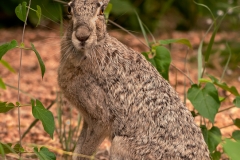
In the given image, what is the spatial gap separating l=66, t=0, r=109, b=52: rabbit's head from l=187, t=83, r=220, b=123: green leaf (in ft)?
3.67

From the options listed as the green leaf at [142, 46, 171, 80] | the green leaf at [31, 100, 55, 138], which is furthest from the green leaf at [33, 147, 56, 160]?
the green leaf at [142, 46, 171, 80]

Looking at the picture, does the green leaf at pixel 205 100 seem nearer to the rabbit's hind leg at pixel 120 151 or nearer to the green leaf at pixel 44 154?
the rabbit's hind leg at pixel 120 151

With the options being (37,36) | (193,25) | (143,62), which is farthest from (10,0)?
(143,62)

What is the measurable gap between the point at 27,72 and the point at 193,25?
4.70 meters

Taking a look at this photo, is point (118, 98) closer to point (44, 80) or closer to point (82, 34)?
point (82, 34)

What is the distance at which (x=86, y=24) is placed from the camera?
16.1ft

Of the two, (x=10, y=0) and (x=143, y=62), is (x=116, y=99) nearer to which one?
(x=143, y=62)

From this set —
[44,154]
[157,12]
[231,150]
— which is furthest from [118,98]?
[157,12]

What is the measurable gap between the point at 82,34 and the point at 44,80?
14.7 ft

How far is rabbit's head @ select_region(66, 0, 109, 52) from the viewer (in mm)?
4820

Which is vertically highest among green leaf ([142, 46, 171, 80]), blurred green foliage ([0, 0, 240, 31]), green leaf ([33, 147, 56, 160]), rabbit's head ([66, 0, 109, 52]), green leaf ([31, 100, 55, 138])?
blurred green foliage ([0, 0, 240, 31])

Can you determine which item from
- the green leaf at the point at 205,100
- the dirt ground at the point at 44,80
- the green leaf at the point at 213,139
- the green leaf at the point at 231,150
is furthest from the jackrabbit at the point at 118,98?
the green leaf at the point at 231,150

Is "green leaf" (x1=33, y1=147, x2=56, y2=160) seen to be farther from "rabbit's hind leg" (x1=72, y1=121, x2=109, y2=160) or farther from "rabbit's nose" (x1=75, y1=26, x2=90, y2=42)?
"rabbit's nose" (x1=75, y1=26, x2=90, y2=42)

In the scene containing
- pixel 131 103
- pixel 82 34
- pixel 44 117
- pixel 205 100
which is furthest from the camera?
pixel 205 100
